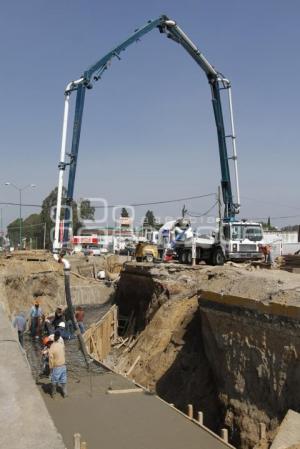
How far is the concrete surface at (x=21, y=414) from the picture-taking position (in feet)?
14.2

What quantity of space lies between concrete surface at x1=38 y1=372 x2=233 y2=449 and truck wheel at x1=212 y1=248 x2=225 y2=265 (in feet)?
43.0

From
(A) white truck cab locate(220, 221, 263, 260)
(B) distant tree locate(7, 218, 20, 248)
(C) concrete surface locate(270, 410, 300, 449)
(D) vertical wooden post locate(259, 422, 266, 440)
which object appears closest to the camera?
(C) concrete surface locate(270, 410, 300, 449)

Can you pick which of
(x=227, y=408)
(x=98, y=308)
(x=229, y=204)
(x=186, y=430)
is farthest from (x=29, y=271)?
(x=186, y=430)

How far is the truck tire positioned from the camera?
24.1 meters

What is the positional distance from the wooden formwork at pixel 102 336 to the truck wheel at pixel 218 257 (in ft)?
18.8

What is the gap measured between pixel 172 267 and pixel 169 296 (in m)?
2.87

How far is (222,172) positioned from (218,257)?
545 centimetres

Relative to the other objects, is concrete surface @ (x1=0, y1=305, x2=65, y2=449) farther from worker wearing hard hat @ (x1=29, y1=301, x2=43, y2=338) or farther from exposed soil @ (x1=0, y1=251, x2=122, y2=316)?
exposed soil @ (x1=0, y1=251, x2=122, y2=316)

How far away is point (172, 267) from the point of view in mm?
22375

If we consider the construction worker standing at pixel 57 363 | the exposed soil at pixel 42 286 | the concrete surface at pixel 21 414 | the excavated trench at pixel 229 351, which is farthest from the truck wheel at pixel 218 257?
the concrete surface at pixel 21 414

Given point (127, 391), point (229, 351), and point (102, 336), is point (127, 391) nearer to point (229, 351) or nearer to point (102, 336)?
point (229, 351)

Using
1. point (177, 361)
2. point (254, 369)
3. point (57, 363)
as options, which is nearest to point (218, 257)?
point (177, 361)

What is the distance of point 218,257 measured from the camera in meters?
24.5

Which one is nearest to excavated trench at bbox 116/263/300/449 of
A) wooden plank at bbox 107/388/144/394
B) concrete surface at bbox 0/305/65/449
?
wooden plank at bbox 107/388/144/394
